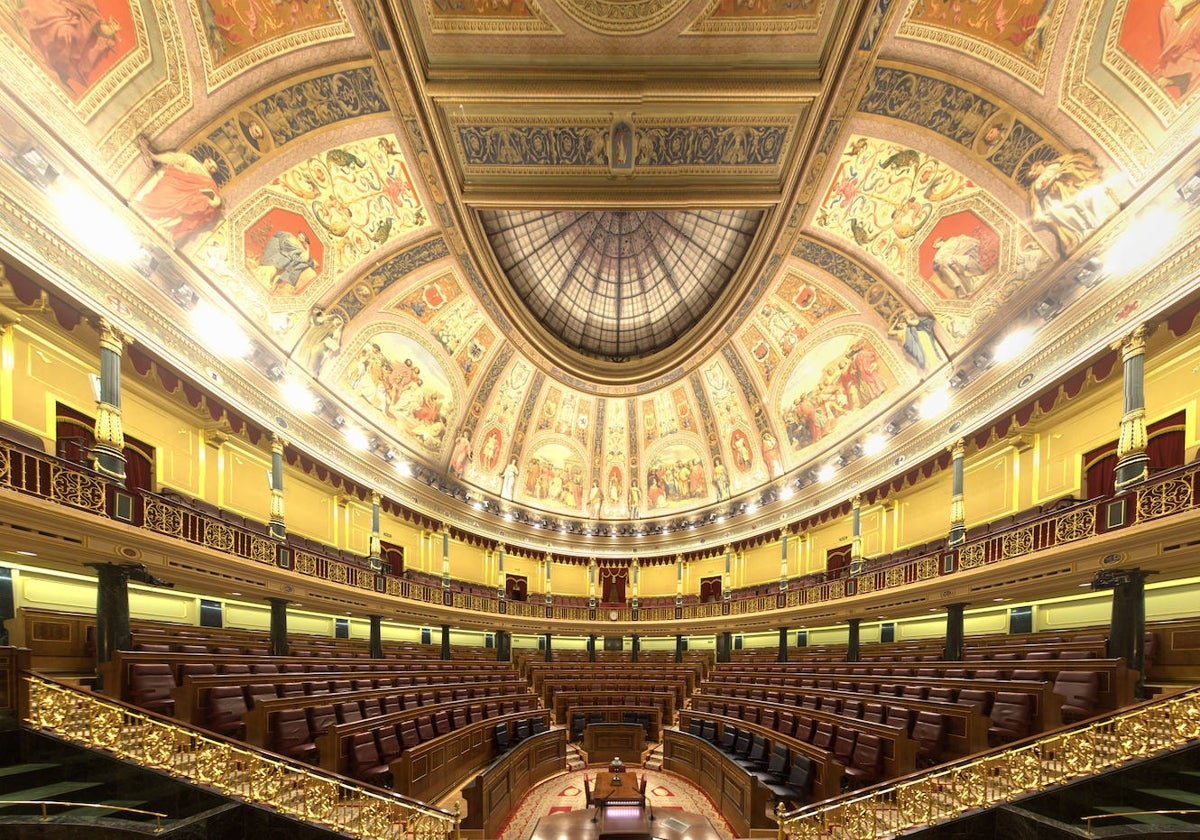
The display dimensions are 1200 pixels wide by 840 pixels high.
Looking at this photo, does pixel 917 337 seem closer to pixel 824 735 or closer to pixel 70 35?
pixel 824 735

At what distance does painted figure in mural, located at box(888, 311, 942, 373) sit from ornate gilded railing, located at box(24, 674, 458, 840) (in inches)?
533

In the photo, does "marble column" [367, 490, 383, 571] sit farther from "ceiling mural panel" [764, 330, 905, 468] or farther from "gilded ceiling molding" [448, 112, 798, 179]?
"ceiling mural panel" [764, 330, 905, 468]

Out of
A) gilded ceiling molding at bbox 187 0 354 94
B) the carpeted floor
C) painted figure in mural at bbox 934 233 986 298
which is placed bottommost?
the carpeted floor

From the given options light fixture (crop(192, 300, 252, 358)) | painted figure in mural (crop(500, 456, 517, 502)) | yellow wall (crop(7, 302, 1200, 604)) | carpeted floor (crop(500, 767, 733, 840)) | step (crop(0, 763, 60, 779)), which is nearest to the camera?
step (crop(0, 763, 60, 779))

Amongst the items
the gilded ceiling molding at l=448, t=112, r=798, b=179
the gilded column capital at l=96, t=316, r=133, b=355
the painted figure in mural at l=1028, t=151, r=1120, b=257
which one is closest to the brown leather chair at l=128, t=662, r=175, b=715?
the gilded column capital at l=96, t=316, r=133, b=355

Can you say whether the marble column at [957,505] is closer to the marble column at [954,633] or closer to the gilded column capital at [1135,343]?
the marble column at [954,633]

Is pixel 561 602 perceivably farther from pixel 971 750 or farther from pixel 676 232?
pixel 971 750

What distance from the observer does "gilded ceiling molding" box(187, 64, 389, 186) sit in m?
8.59

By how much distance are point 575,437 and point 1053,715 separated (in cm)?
1885

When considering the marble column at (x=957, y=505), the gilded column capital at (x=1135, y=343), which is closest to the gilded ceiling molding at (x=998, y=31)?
the gilded column capital at (x=1135, y=343)

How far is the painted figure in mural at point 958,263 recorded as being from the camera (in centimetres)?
1064

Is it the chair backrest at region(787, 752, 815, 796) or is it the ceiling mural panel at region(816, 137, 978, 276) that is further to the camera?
the ceiling mural panel at region(816, 137, 978, 276)

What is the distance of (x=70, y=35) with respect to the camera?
6559 mm

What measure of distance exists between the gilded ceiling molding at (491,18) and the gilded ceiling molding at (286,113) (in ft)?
5.01
